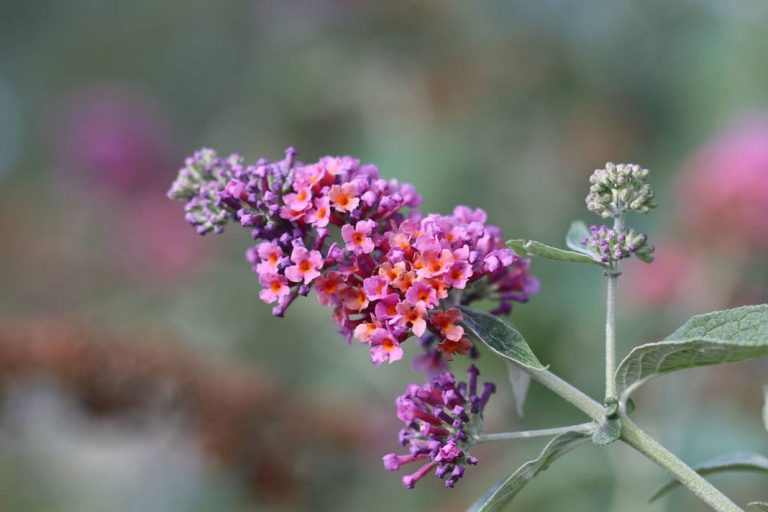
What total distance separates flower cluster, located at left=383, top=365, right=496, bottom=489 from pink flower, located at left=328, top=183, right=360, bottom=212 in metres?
0.20

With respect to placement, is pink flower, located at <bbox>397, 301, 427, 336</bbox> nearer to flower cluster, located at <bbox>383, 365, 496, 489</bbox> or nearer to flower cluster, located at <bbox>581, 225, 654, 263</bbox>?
flower cluster, located at <bbox>383, 365, 496, 489</bbox>

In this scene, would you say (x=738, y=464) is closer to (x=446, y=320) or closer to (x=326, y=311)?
(x=446, y=320)

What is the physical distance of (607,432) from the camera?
37.2 inches

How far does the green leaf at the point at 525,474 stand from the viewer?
96 cm

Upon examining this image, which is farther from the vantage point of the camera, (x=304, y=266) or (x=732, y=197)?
(x=732, y=197)

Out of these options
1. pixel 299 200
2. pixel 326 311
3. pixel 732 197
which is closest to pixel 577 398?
pixel 299 200

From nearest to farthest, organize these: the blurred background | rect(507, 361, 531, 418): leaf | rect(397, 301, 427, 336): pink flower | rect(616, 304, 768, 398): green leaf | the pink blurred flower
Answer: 1. rect(616, 304, 768, 398): green leaf
2. rect(397, 301, 427, 336): pink flower
3. rect(507, 361, 531, 418): leaf
4. the blurred background
5. the pink blurred flower

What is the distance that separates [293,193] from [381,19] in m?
3.09

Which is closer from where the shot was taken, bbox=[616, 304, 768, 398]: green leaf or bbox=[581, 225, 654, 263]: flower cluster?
bbox=[616, 304, 768, 398]: green leaf

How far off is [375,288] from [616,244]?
9.9 inches

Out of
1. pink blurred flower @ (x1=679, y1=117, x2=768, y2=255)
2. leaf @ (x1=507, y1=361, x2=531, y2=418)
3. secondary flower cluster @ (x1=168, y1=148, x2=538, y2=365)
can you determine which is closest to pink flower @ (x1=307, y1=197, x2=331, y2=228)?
secondary flower cluster @ (x1=168, y1=148, x2=538, y2=365)

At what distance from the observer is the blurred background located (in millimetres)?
2365

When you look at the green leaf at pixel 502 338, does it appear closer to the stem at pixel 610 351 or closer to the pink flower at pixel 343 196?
the stem at pixel 610 351

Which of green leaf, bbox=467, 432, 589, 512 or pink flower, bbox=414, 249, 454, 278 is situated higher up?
pink flower, bbox=414, 249, 454, 278
